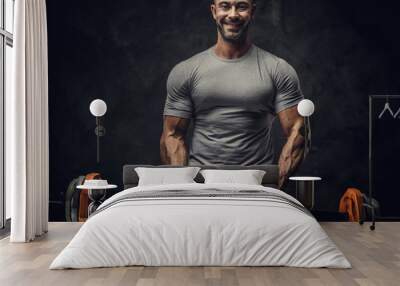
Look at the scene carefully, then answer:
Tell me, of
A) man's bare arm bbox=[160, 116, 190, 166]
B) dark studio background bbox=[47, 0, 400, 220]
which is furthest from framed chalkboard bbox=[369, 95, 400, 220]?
man's bare arm bbox=[160, 116, 190, 166]

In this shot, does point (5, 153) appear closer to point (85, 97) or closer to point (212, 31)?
point (85, 97)

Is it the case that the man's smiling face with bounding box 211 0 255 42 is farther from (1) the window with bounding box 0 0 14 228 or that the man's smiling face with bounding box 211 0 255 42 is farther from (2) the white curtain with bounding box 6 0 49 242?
(1) the window with bounding box 0 0 14 228

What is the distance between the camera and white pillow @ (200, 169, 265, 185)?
7.47 meters

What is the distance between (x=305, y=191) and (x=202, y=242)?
122 inches

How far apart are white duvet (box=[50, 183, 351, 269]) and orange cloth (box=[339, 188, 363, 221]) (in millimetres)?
2917

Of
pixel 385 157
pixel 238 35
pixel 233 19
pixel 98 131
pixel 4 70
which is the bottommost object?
pixel 385 157

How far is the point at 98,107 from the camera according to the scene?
7.88 meters

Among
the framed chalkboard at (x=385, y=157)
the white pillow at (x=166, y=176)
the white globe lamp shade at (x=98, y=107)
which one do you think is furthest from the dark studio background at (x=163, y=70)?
the white pillow at (x=166, y=176)

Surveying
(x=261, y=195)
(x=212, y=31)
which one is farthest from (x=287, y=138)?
(x=261, y=195)

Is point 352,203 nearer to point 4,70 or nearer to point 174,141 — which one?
point 174,141

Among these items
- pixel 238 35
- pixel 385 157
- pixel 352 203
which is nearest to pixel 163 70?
pixel 238 35

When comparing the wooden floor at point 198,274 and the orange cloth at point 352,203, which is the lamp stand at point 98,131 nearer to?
the wooden floor at point 198,274

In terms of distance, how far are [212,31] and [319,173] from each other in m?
2.45

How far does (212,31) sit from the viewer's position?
8.31 m
